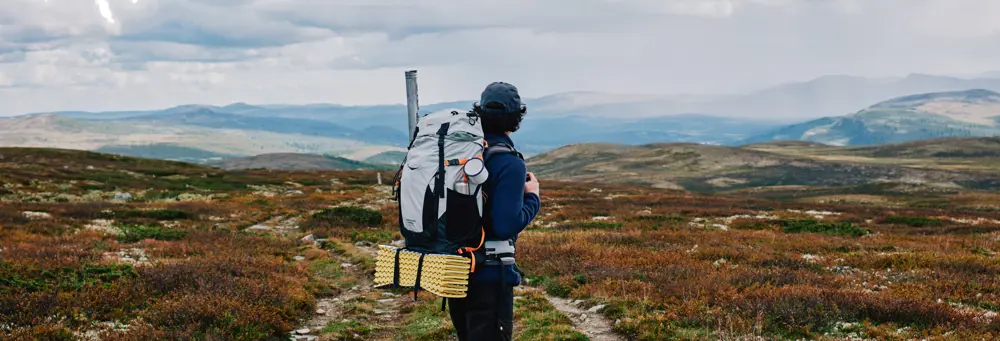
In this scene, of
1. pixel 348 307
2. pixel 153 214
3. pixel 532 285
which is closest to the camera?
pixel 348 307

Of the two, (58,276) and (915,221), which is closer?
(58,276)

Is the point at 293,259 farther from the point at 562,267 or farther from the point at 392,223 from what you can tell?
the point at 392,223

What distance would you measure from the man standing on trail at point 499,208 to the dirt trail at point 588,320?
5.00 m

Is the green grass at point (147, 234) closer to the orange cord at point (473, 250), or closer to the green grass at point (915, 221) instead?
the orange cord at point (473, 250)

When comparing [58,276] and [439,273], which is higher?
[439,273]

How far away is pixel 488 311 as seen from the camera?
6309 mm

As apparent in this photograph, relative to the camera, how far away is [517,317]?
40.9ft

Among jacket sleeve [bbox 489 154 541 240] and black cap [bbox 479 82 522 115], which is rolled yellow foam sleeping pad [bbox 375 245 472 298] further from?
black cap [bbox 479 82 522 115]

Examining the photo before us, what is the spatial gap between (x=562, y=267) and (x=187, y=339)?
9443mm

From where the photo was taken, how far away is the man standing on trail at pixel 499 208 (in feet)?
19.8

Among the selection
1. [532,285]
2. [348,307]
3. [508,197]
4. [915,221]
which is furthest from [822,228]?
[508,197]

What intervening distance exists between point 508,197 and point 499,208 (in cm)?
13

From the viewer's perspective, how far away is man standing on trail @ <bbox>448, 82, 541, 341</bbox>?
6.04 m

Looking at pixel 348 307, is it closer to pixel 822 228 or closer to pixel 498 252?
pixel 498 252
